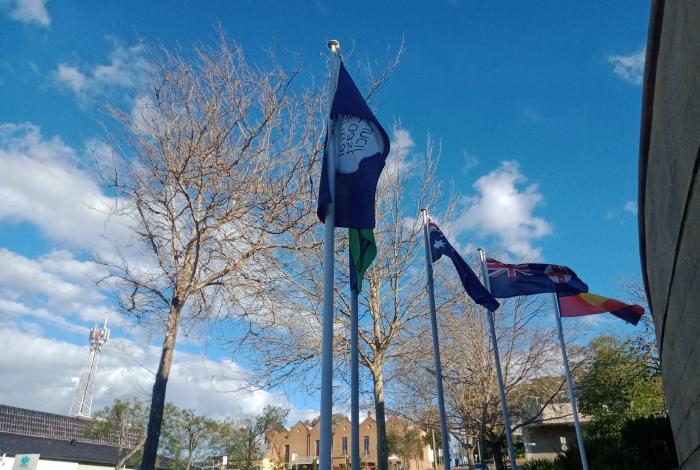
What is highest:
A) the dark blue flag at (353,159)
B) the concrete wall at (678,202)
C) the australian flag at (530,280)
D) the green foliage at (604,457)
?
the australian flag at (530,280)

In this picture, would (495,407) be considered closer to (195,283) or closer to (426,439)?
(195,283)

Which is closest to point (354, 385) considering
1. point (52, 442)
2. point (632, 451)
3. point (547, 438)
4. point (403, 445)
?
point (632, 451)

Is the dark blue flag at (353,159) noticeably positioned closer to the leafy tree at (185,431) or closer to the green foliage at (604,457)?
the green foliage at (604,457)

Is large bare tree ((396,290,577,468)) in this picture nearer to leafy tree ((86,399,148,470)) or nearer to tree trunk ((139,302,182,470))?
tree trunk ((139,302,182,470))

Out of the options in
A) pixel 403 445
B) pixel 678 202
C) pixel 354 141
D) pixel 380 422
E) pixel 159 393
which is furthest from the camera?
pixel 403 445

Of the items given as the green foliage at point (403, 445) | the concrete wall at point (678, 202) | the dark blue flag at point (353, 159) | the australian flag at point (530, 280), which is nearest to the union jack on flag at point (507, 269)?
the australian flag at point (530, 280)

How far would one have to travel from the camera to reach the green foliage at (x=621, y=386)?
1089 inches

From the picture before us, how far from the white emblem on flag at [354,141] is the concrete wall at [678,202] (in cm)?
310

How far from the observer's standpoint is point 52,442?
147 ft

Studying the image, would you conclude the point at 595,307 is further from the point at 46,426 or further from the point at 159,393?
the point at 46,426

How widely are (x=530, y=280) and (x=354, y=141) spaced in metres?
8.99

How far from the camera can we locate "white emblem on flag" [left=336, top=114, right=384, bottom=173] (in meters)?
6.69

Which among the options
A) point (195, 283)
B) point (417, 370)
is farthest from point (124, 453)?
point (195, 283)

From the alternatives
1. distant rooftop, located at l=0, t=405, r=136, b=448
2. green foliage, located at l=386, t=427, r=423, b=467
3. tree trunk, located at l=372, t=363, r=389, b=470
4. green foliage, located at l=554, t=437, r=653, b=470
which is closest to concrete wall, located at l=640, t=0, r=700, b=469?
green foliage, located at l=554, t=437, r=653, b=470
